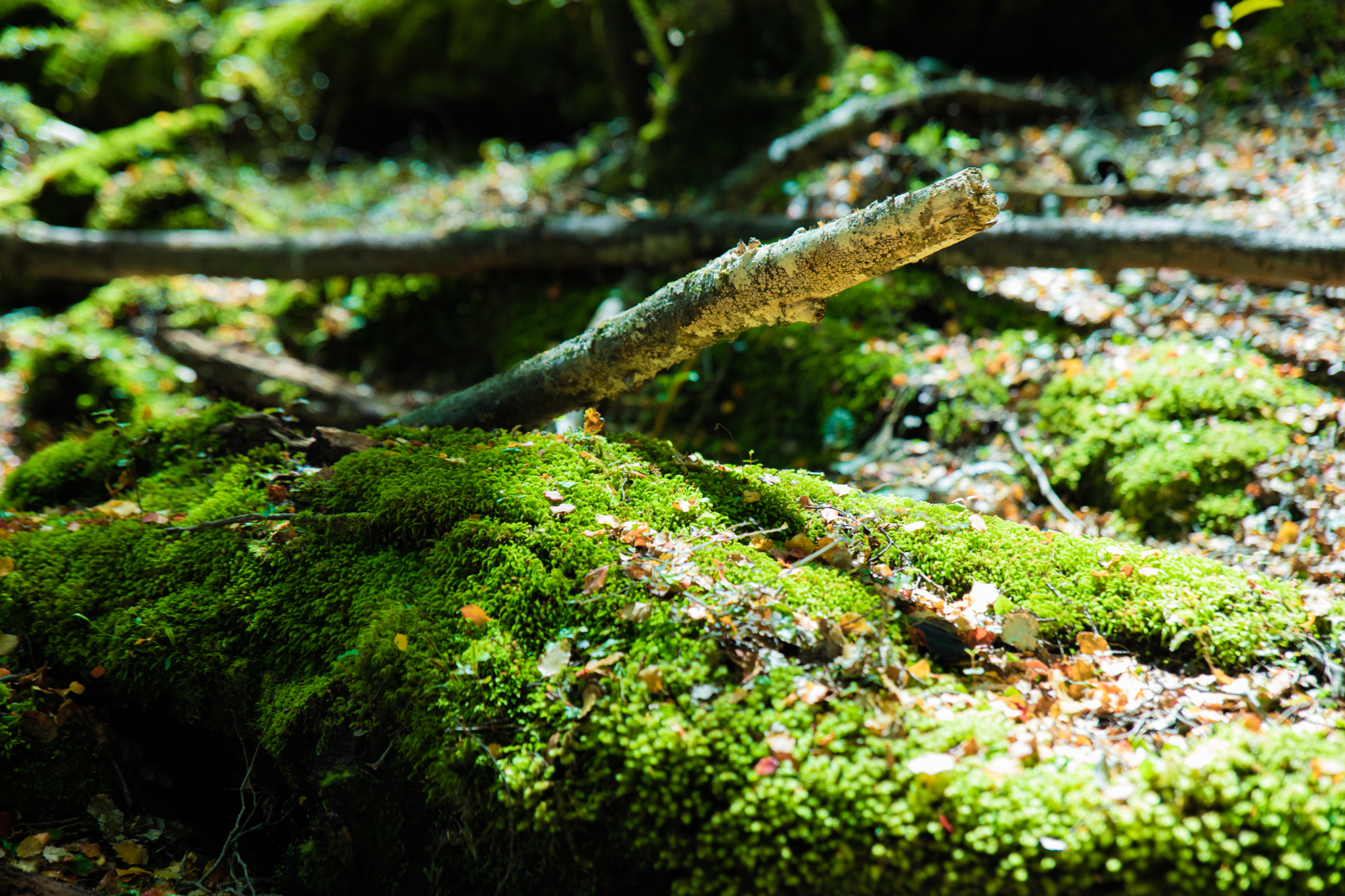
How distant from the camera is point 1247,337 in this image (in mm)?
4789

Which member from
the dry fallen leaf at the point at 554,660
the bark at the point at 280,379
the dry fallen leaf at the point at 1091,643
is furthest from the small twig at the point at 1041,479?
the bark at the point at 280,379

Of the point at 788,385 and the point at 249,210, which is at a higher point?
the point at 249,210

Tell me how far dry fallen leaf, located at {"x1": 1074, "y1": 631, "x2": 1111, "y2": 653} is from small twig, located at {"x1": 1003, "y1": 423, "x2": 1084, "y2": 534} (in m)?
1.64

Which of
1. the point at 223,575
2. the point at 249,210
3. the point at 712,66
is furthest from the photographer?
the point at 249,210

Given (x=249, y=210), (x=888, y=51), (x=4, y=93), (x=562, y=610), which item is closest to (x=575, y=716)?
(x=562, y=610)

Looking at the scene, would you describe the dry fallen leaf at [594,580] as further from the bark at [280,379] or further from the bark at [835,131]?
the bark at [835,131]

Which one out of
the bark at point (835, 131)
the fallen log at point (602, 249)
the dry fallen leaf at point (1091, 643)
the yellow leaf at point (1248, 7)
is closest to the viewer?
the dry fallen leaf at point (1091, 643)

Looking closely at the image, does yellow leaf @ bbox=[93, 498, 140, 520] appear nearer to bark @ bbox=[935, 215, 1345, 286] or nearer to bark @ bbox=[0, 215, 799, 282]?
bark @ bbox=[0, 215, 799, 282]

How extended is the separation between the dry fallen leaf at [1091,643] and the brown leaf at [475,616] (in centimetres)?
205

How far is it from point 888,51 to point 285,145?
28.9ft

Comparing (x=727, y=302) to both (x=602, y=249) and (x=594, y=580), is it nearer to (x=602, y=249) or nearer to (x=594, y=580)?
(x=594, y=580)

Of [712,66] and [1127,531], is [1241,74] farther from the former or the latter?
[1127,531]

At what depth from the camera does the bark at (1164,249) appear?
Answer: 15.4 feet

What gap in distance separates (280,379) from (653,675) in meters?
4.92
